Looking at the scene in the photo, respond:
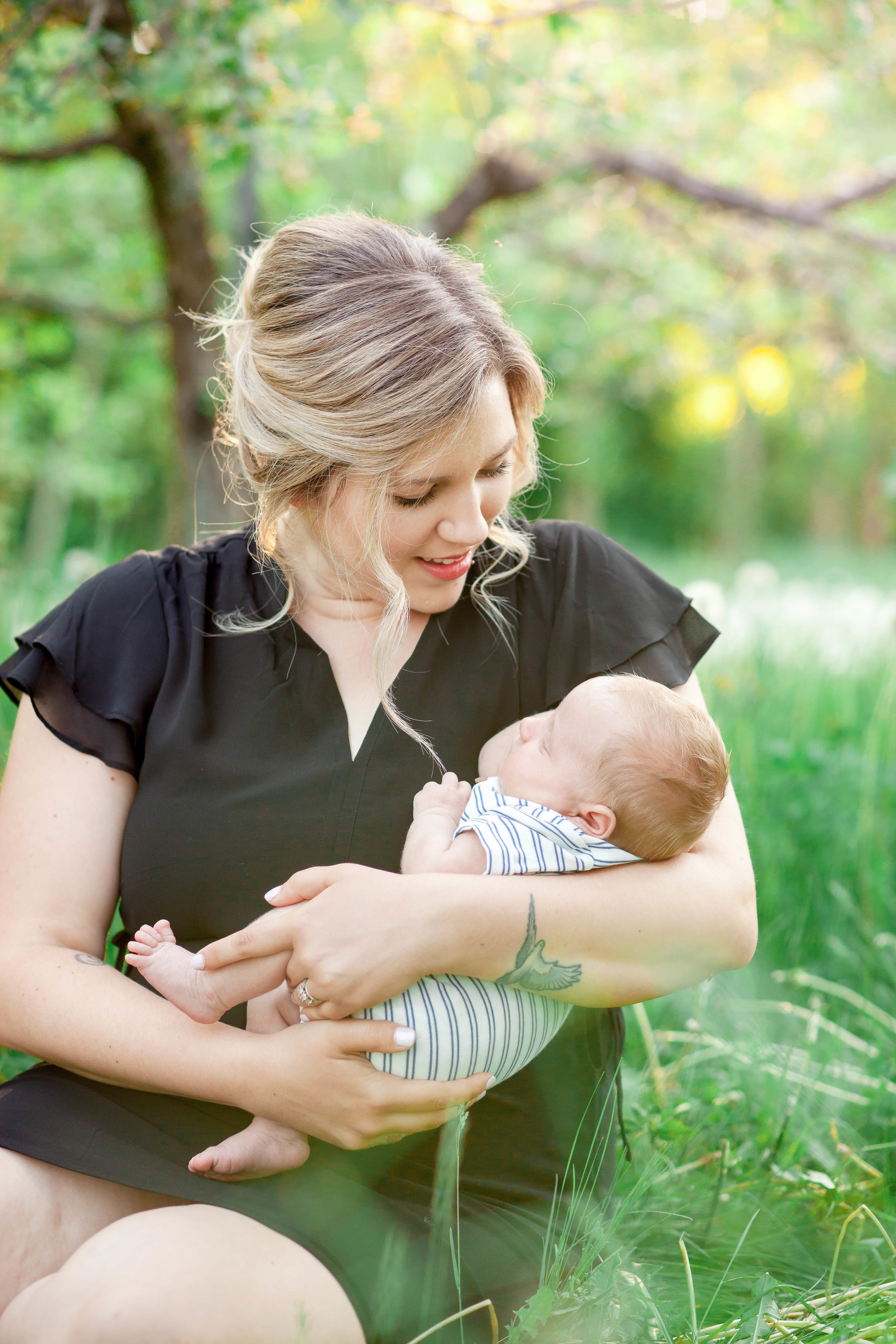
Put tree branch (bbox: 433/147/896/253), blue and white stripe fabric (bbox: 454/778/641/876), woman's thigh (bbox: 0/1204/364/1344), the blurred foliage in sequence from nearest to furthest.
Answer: woman's thigh (bbox: 0/1204/364/1344)
blue and white stripe fabric (bbox: 454/778/641/876)
the blurred foliage
tree branch (bbox: 433/147/896/253)

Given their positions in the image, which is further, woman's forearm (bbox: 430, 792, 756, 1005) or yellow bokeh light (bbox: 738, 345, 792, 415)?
yellow bokeh light (bbox: 738, 345, 792, 415)

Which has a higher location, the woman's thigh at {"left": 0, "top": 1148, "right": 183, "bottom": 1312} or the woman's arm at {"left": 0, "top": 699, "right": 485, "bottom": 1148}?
the woman's arm at {"left": 0, "top": 699, "right": 485, "bottom": 1148}

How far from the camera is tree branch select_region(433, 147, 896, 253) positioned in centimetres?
526

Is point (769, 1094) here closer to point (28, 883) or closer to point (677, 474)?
point (28, 883)

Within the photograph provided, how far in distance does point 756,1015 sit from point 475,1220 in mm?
1349

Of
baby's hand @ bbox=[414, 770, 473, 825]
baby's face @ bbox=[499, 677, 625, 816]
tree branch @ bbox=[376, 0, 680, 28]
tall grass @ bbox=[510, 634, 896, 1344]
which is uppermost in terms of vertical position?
tree branch @ bbox=[376, 0, 680, 28]

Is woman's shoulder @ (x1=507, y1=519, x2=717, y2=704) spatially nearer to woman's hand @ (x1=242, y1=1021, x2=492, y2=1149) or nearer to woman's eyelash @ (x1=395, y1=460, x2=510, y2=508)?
woman's eyelash @ (x1=395, y1=460, x2=510, y2=508)

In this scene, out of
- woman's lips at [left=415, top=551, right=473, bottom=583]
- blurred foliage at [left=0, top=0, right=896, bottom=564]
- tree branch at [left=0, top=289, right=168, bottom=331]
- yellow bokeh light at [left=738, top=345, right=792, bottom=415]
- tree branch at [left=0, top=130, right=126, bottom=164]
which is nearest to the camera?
woman's lips at [left=415, top=551, right=473, bottom=583]

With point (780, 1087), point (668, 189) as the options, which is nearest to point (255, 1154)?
point (780, 1087)

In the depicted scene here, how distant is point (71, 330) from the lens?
8.73m

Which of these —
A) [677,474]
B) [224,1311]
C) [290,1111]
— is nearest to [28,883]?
[290,1111]

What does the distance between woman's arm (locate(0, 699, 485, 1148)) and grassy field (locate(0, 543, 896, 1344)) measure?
0.36m

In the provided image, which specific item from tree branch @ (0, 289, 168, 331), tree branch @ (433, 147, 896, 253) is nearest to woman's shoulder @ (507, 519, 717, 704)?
tree branch @ (433, 147, 896, 253)

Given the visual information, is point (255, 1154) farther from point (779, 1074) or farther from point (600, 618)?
point (779, 1074)
